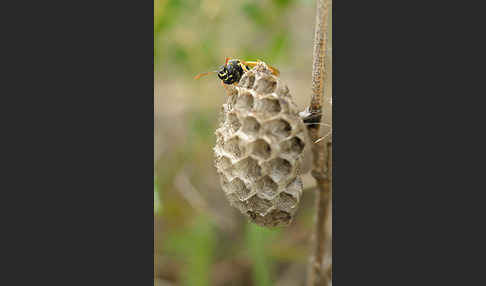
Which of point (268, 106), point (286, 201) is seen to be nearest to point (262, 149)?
point (268, 106)

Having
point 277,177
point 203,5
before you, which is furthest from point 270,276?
point 203,5

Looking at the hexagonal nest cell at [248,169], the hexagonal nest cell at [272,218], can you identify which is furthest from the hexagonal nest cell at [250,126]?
the hexagonal nest cell at [272,218]

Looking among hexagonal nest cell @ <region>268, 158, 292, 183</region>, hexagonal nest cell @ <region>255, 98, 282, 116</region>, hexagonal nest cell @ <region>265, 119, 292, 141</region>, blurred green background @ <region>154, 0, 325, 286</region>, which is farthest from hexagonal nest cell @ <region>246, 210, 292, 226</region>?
blurred green background @ <region>154, 0, 325, 286</region>

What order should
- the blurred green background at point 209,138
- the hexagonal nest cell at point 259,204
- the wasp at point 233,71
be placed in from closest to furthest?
the hexagonal nest cell at point 259,204 < the wasp at point 233,71 < the blurred green background at point 209,138

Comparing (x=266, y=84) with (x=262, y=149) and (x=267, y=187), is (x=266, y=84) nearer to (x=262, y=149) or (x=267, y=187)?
(x=262, y=149)

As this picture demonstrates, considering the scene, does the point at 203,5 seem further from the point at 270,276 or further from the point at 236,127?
the point at 270,276

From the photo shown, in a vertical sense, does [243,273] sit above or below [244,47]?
below

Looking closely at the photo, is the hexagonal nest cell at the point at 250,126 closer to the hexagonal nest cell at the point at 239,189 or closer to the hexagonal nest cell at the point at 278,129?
the hexagonal nest cell at the point at 278,129
